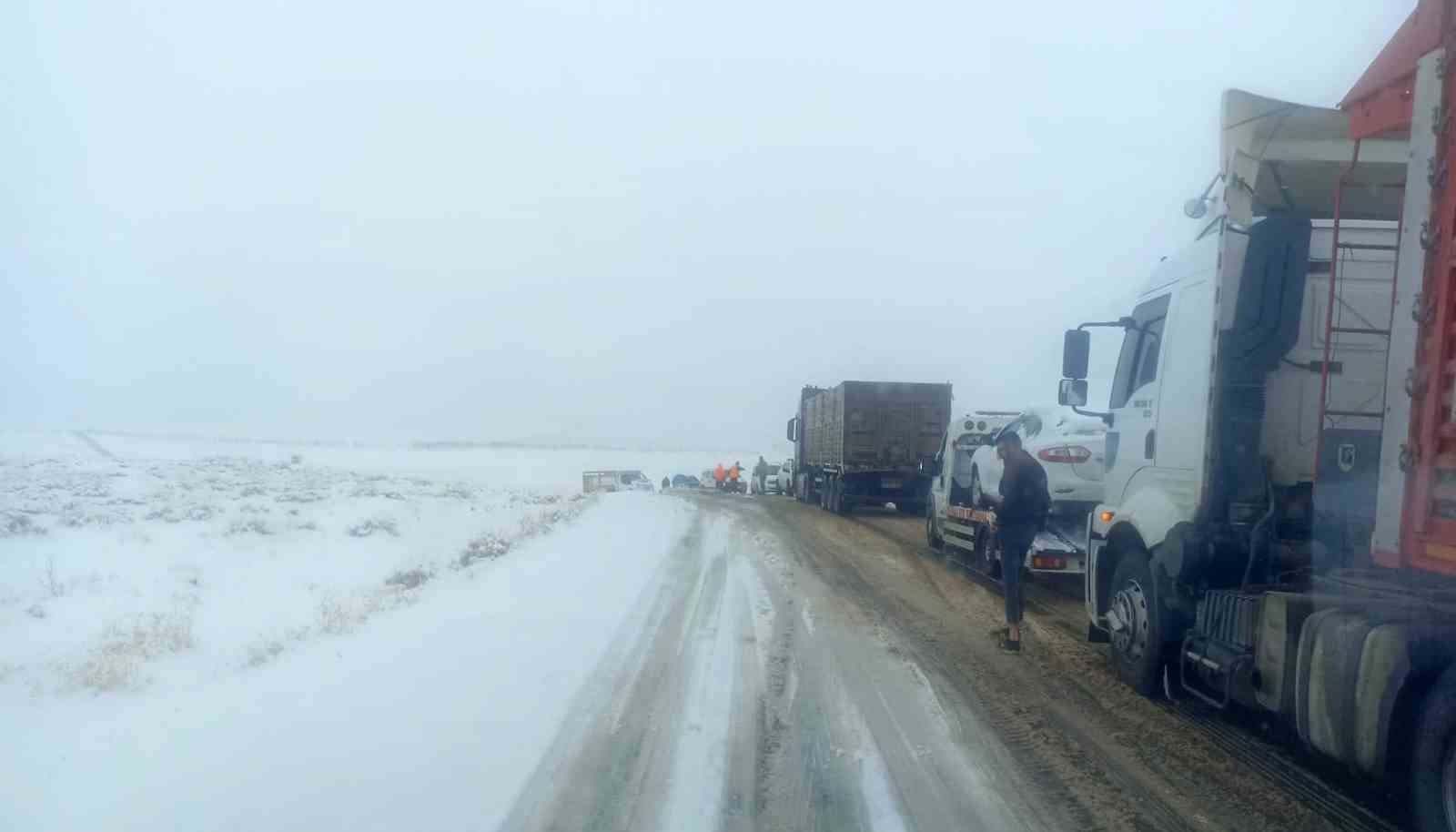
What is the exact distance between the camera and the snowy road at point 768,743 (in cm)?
516

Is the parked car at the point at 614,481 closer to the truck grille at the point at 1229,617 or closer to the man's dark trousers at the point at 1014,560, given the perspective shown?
the man's dark trousers at the point at 1014,560

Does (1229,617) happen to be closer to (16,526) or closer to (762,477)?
(16,526)

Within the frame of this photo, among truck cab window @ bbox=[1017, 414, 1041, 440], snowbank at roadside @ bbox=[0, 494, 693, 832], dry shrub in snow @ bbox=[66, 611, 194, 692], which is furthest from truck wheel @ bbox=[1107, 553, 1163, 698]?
dry shrub in snow @ bbox=[66, 611, 194, 692]

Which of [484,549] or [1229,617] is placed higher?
[1229,617]

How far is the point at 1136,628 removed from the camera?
25.4ft

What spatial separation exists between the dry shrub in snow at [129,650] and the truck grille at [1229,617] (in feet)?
23.7

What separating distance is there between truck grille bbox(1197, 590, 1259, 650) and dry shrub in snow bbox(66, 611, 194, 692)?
7221 mm

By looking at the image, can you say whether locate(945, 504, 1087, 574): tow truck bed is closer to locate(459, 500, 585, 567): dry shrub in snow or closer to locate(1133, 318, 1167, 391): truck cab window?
locate(1133, 318, 1167, 391): truck cab window

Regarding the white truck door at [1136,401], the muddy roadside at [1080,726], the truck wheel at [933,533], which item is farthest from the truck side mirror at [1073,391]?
the truck wheel at [933,533]

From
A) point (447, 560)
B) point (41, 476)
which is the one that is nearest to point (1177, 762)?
point (447, 560)

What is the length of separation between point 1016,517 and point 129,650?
7485mm

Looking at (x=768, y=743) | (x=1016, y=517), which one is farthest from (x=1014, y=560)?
(x=768, y=743)

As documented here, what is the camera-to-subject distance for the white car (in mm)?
13328

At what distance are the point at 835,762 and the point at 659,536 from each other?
40.3 feet
